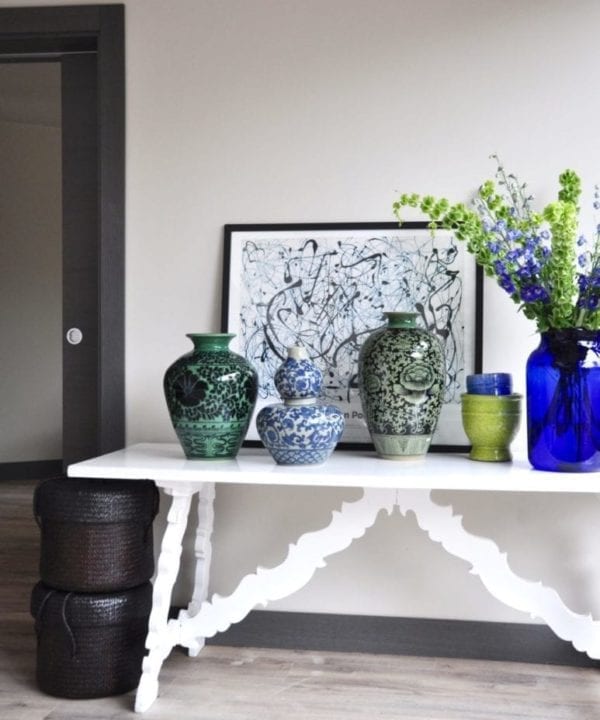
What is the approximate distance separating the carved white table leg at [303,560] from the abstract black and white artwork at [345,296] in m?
0.30

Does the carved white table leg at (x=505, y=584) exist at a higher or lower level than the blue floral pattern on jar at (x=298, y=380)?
lower

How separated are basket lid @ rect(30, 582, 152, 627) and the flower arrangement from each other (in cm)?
127

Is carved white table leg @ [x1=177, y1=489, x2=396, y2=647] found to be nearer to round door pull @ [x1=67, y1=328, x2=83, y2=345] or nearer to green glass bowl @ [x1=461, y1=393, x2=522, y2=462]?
green glass bowl @ [x1=461, y1=393, x2=522, y2=462]

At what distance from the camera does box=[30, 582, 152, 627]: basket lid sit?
7.49 feet

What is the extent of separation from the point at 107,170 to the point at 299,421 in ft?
Result: 3.53

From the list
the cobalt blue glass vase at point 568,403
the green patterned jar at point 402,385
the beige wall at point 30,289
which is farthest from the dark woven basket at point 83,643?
the beige wall at point 30,289

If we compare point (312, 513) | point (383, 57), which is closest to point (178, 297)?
point (312, 513)

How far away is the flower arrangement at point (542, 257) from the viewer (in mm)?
2145

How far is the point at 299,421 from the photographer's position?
2227mm

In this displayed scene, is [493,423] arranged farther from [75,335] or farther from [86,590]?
[75,335]

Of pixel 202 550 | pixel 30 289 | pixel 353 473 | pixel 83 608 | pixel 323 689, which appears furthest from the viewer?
pixel 30 289

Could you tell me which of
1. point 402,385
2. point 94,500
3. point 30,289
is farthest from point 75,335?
point 30,289

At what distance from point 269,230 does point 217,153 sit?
289 millimetres

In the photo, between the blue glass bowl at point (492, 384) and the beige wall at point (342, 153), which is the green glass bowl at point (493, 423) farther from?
the beige wall at point (342, 153)
